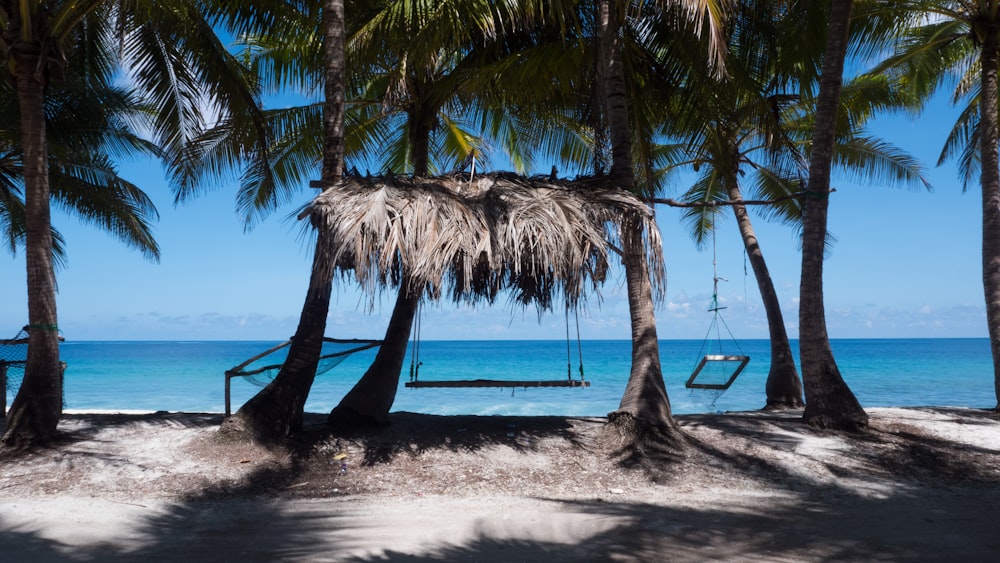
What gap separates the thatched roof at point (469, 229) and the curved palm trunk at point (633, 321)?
0.21 m

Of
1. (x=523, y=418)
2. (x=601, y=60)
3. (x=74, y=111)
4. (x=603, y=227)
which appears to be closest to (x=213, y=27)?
(x=74, y=111)

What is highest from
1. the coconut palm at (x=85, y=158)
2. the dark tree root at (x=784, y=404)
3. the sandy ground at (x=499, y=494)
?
the coconut palm at (x=85, y=158)

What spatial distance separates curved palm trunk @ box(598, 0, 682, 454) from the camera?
6570 millimetres

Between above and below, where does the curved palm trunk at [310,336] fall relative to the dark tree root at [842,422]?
above

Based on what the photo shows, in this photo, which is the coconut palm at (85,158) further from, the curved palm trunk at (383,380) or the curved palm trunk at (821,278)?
the curved palm trunk at (821,278)

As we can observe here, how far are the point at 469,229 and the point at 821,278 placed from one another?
365 cm

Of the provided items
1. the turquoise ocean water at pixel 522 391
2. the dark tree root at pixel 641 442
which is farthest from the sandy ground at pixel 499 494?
the turquoise ocean water at pixel 522 391

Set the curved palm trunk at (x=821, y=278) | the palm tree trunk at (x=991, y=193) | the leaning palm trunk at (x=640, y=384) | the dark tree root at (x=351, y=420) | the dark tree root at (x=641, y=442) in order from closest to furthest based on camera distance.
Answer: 1. the dark tree root at (x=641, y=442)
2. the leaning palm trunk at (x=640, y=384)
3. the dark tree root at (x=351, y=420)
4. the curved palm trunk at (x=821, y=278)
5. the palm tree trunk at (x=991, y=193)

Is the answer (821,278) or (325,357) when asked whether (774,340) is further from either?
(325,357)

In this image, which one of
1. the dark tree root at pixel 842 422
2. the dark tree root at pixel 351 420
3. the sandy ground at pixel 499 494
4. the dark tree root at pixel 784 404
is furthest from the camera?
the dark tree root at pixel 784 404

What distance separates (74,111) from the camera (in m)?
9.70

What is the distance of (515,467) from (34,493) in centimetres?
357

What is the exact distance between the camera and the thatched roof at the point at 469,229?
19.2 feet

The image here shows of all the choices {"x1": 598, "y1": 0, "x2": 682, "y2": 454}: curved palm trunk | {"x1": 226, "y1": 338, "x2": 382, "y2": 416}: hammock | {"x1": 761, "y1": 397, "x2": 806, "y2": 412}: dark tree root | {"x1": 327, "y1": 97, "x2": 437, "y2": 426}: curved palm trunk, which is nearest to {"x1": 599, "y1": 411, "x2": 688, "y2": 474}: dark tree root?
{"x1": 598, "y1": 0, "x2": 682, "y2": 454}: curved palm trunk
